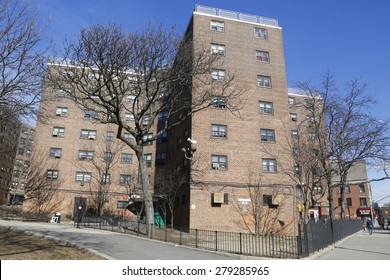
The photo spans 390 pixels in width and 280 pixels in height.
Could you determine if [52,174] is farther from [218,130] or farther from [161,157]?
[218,130]

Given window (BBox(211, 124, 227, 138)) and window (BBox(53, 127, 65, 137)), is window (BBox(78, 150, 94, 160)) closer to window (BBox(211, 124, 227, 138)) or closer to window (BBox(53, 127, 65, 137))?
window (BBox(53, 127, 65, 137))

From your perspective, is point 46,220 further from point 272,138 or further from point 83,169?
point 272,138

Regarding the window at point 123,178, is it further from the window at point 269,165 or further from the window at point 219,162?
the window at point 269,165

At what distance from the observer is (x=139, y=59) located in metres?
20.0

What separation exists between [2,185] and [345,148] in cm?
6558

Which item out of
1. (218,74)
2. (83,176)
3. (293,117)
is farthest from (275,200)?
(293,117)

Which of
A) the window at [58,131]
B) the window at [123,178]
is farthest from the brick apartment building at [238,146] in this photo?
the window at [58,131]

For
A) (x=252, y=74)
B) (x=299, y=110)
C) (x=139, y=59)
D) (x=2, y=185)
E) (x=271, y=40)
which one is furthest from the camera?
(x=2, y=185)

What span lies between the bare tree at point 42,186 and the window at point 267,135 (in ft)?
83.2

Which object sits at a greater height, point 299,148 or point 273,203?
point 299,148

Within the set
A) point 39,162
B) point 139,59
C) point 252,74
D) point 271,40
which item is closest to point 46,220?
point 39,162

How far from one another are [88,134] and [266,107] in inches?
949

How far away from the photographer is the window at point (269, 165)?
2902 cm

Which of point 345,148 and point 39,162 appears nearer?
point 345,148
